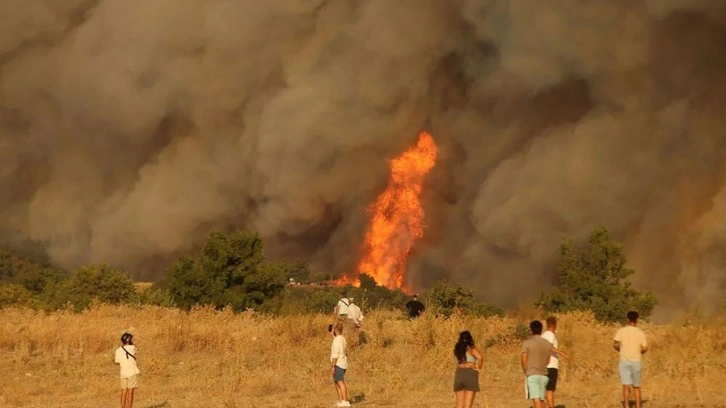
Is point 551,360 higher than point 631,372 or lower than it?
higher

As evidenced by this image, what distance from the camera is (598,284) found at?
1076 inches

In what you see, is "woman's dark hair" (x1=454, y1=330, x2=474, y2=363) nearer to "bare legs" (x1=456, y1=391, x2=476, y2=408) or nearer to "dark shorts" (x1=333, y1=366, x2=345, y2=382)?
"bare legs" (x1=456, y1=391, x2=476, y2=408)

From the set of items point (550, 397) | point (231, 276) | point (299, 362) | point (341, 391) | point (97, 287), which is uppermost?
point (97, 287)

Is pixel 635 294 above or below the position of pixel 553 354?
above

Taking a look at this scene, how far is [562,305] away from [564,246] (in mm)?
2140

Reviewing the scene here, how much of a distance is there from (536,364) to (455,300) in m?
18.7

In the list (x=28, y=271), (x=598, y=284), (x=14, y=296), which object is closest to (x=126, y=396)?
(x=598, y=284)

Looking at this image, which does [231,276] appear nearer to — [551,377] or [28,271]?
[551,377]

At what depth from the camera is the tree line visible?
2730 cm

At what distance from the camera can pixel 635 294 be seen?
27469mm

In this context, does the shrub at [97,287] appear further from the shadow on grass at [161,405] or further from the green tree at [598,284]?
the shadow on grass at [161,405]

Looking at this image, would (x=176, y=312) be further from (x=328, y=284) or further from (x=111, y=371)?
(x=328, y=284)

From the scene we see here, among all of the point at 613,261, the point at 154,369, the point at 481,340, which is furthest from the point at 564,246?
the point at 154,369

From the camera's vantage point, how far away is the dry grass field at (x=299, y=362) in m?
16.1
